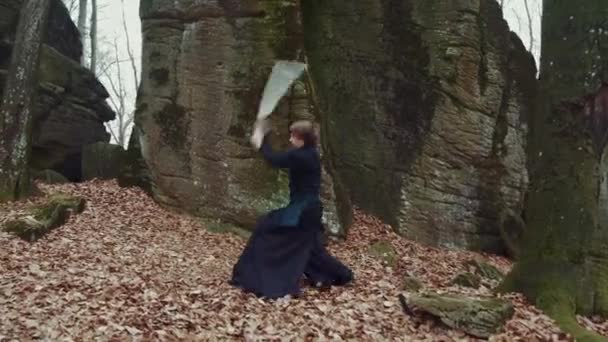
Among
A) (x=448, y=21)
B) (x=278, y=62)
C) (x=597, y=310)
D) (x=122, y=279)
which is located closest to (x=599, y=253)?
(x=597, y=310)

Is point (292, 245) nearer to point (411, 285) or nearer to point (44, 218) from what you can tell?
point (411, 285)

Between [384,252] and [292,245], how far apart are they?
3.66 m

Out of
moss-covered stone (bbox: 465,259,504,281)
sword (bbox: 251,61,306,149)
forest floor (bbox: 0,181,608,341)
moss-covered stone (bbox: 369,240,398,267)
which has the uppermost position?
sword (bbox: 251,61,306,149)

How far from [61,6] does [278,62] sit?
10.1 metres

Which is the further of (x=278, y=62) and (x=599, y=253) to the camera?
(x=278, y=62)

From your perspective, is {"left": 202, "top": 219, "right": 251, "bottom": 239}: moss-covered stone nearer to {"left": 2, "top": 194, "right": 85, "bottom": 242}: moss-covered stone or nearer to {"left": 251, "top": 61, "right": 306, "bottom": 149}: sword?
{"left": 251, "top": 61, "right": 306, "bottom": 149}: sword

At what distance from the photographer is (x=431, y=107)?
12.6 meters

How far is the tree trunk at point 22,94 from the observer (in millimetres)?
11016

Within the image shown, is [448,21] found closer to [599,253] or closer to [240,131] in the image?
[240,131]

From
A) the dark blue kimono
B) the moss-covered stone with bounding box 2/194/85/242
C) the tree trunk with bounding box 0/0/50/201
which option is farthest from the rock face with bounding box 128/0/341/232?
the dark blue kimono

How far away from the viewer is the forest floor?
5664 mm

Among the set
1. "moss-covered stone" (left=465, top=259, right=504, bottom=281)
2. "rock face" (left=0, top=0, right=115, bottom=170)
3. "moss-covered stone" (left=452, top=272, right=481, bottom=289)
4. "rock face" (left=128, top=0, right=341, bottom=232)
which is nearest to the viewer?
"moss-covered stone" (left=452, top=272, right=481, bottom=289)

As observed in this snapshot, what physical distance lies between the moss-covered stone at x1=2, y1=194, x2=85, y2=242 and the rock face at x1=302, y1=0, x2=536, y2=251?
487 cm

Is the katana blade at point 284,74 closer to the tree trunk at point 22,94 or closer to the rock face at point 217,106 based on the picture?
the rock face at point 217,106
